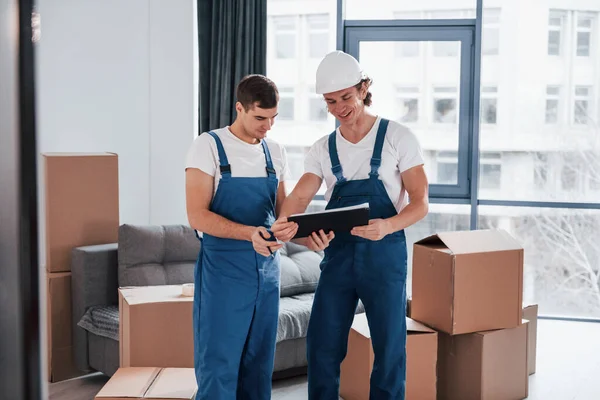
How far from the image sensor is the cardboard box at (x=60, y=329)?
11.7ft

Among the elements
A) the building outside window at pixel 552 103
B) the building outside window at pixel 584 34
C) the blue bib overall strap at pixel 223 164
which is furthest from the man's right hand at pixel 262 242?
the building outside window at pixel 584 34

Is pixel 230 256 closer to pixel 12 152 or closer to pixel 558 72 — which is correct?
pixel 12 152

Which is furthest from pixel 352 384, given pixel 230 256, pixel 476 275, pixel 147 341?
pixel 230 256

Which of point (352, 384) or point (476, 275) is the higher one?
point (476, 275)

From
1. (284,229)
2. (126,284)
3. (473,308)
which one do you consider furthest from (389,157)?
(126,284)

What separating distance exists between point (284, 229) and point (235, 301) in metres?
0.28

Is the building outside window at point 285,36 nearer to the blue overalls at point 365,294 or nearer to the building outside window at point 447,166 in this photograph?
the building outside window at point 447,166

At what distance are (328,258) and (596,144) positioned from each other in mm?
3297

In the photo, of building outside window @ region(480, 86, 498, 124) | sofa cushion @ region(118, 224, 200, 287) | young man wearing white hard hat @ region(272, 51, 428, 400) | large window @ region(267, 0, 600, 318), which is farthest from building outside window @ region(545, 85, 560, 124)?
young man wearing white hard hat @ region(272, 51, 428, 400)

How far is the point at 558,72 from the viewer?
492cm

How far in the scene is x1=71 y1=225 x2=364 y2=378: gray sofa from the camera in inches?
135

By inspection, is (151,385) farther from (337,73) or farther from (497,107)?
(497,107)

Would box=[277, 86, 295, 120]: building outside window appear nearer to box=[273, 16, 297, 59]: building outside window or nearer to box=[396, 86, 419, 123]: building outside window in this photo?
box=[273, 16, 297, 59]: building outside window

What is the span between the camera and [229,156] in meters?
2.19
